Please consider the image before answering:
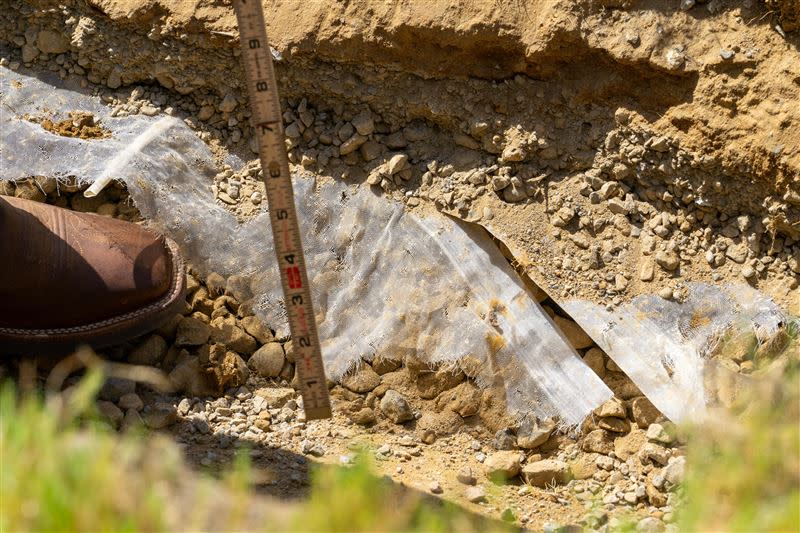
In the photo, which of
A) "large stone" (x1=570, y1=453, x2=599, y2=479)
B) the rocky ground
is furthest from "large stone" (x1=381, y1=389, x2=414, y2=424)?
"large stone" (x1=570, y1=453, x2=599, y2=479)

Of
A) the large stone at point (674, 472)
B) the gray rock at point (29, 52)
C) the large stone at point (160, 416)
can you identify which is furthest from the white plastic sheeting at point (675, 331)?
the gray rock at point (29, 52)

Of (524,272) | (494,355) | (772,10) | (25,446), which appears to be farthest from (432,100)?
(25,446)

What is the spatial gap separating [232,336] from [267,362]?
158 mm

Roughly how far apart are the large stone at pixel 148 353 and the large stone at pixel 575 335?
137cm

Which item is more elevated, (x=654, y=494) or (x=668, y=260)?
(x=668, y=260)

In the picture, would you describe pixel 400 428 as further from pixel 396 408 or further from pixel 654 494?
pixel 654 494

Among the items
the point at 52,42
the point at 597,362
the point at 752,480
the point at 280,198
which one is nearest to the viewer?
the point at 752,480

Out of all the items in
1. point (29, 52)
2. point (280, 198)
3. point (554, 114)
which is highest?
point (29, 52)

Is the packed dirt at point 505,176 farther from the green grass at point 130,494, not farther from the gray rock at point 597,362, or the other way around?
the green grass at point 130,494

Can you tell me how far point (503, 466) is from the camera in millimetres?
2871

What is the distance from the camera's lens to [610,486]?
9.33 feet

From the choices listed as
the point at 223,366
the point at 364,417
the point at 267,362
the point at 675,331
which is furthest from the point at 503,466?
the point at 223,366

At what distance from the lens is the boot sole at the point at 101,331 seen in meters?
2.82

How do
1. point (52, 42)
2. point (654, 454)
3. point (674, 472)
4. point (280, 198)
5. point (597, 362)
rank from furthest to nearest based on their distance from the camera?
1. point (52, 42)
2. point (597, 362)
3. point (654, 454)
4. point (674, 472)
5. point (280, 198)
